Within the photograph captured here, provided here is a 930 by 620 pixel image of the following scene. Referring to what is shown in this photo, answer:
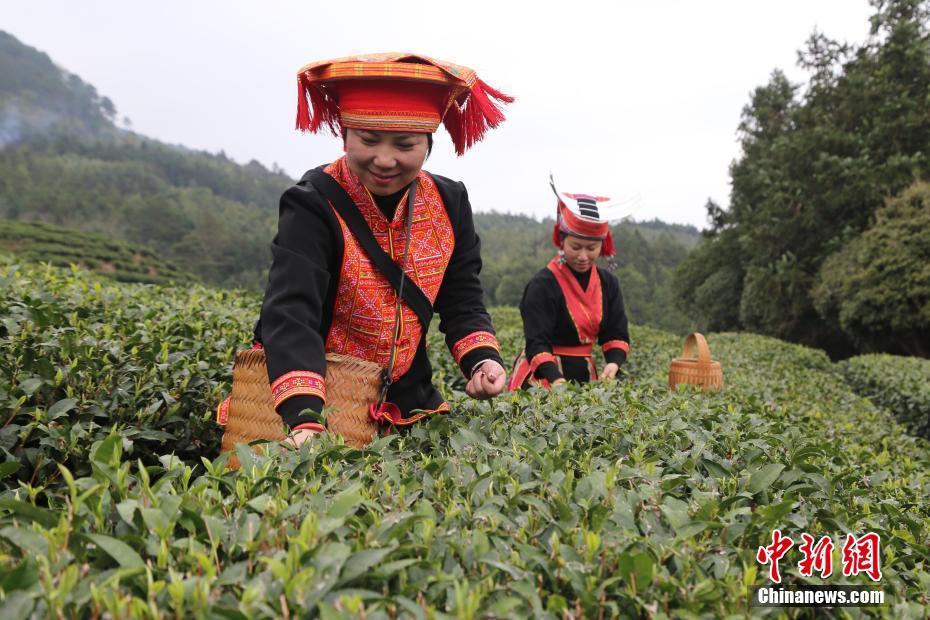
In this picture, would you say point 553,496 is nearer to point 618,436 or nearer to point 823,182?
point 618,436

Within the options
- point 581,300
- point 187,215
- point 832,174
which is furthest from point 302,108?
point 187,215

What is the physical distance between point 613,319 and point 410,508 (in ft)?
10.7

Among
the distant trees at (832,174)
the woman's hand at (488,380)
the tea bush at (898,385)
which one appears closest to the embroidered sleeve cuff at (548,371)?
the woman's hand at (488,380)

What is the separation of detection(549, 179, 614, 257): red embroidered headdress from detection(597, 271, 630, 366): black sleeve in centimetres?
34

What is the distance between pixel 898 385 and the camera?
9.30 m

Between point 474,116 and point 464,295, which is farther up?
point 474,116

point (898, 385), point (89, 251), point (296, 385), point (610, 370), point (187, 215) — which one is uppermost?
point (187, 215)

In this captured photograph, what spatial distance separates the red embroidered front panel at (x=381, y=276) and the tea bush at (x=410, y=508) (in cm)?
33

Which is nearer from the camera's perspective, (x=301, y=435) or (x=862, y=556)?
(x=862, y=556)

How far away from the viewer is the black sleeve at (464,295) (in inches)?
99.6

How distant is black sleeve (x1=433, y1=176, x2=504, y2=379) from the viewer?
2529mm

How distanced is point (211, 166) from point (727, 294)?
100149mm

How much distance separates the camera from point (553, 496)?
4.89 feet

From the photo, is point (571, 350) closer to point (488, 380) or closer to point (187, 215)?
point (488, 380)
